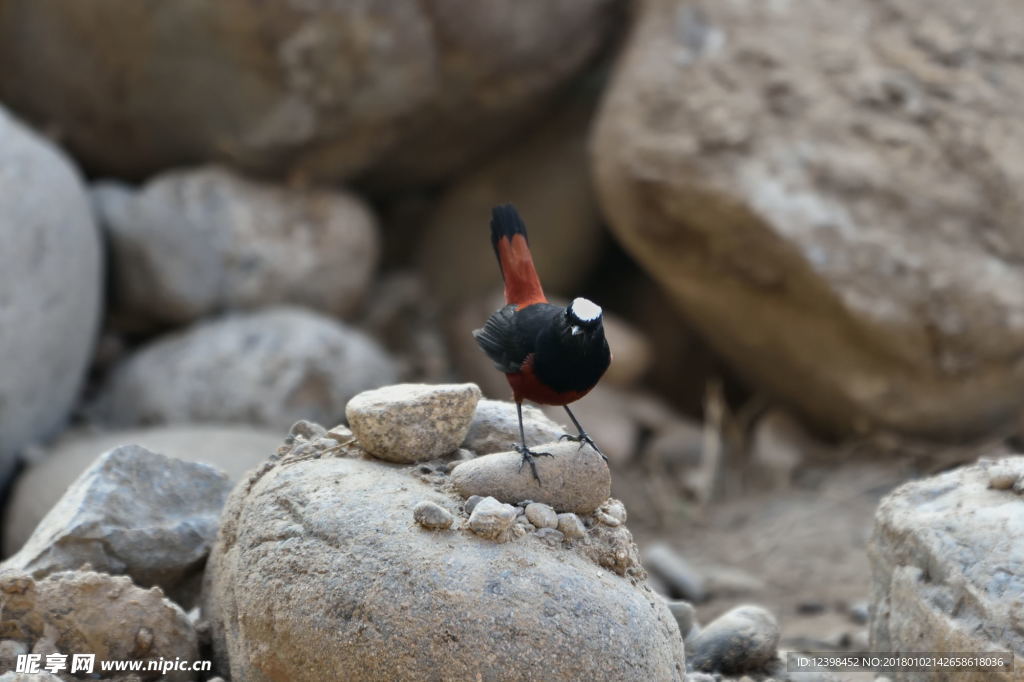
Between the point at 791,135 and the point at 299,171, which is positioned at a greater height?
the point at 791,135

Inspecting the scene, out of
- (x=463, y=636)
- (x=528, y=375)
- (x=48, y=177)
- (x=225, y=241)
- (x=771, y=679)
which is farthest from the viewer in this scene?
(x=225, y=241)

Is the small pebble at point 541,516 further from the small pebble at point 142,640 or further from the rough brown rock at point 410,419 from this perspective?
the small pebble at point 142,640

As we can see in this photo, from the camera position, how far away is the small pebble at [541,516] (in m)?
2.15

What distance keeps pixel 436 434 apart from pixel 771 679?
3.13ft

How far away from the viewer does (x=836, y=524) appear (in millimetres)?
4621

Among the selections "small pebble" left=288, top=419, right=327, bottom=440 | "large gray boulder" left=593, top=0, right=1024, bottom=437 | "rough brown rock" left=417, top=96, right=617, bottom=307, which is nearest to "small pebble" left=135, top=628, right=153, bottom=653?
"small pebble" left=288, top=419, right=327, bottom=440

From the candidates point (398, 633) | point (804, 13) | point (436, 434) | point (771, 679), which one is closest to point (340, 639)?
point (398, 633)

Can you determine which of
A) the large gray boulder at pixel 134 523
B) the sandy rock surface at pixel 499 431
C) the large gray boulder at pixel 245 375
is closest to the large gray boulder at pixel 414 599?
the sandy rock surface at pixel 499 431

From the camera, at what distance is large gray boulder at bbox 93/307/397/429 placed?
15.5ft

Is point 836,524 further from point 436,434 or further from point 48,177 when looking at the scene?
point 48,177

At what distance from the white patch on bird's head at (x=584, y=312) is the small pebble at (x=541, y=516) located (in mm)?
378

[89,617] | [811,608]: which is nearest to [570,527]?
[89,617]

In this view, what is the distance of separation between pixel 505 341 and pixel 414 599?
0.66 meters

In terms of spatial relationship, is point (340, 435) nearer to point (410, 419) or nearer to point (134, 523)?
point (410, 419)
